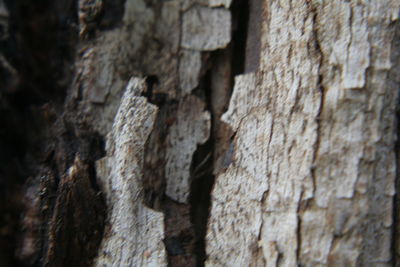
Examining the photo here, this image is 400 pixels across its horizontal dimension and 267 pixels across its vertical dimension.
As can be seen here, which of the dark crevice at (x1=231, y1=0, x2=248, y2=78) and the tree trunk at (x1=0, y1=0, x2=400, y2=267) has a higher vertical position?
the dark crevice at (x1=231, y1=0, x2=248, y2=78)

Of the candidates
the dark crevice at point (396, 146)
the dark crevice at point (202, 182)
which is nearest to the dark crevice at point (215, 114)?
the dark crevice at point (202, 182)

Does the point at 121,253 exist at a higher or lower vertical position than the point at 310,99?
lower

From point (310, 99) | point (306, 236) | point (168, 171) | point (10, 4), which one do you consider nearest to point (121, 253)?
point (168, 171)

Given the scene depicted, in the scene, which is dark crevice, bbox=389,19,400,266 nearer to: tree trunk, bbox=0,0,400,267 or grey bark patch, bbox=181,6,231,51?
tree trunk, bbox=0,0,400,267

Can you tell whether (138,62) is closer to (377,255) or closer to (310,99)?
(310,99)

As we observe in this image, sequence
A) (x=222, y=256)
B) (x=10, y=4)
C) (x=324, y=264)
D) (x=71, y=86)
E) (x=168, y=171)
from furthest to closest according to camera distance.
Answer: (x=10, y=4), (x=71, y=86), (x=168, y=171), (x=222, y=256), (x=324, y=264)

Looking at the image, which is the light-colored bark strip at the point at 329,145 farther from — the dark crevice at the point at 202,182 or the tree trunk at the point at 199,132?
the dark crevice at the point at 202,182

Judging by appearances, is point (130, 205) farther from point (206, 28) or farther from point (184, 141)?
point (206, 28)

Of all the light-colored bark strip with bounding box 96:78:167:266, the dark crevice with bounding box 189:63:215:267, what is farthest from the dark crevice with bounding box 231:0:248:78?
the light-colored bark strip with bounding box 96:78:167:266
